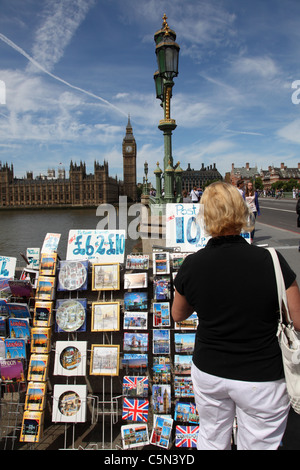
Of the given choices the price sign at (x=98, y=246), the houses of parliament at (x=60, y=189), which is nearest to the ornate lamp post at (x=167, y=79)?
the price sign at (x=98, y=246)

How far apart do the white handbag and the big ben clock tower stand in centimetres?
12861

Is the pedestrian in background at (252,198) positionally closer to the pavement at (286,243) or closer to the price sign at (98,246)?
the pavement at (286,243)

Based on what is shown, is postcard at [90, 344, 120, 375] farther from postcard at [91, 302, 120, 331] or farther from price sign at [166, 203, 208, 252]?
price sign at [166, 203, 208, 252]

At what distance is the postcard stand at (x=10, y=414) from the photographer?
297cm

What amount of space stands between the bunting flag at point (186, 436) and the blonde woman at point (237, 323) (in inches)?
55.5

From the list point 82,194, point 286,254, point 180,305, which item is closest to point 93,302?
point 180,305

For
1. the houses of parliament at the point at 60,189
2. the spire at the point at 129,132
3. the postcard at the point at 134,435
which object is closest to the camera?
the postcard at the point at 134,435

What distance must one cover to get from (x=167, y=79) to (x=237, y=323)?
370 inches

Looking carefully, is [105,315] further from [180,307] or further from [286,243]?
[286,243]

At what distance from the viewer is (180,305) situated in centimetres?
182

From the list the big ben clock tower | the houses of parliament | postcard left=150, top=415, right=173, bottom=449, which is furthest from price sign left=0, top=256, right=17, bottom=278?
the big ben clock tower

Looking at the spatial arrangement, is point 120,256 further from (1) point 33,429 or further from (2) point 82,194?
(2) point 82,194

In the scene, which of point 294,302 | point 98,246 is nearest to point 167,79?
point 98,246

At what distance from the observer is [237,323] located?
155cm
